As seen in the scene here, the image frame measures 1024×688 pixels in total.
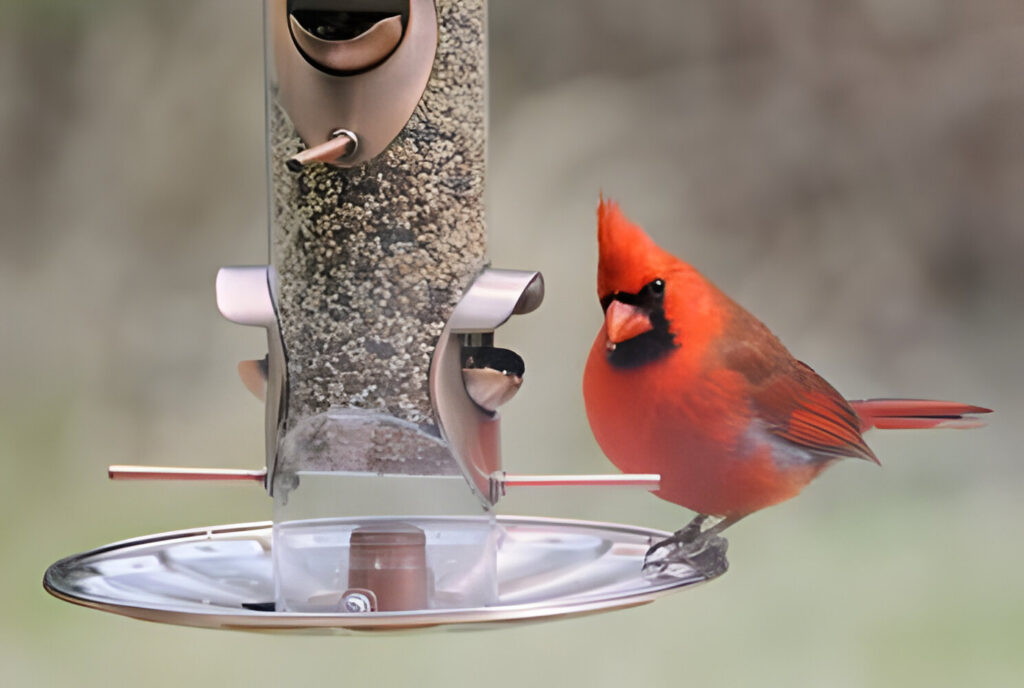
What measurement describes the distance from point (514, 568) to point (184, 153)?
2.63m

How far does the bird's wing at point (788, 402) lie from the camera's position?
1969 mm

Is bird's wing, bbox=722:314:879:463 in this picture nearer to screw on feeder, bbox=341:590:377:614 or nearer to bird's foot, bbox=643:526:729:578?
bird's foot, bbox=643:526:729:578

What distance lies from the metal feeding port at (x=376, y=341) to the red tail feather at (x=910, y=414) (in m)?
0.74

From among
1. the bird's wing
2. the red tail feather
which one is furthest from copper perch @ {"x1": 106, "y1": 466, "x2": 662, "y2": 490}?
the red tail feather

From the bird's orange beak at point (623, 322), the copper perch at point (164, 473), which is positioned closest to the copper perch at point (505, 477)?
the copper perch at point (164, 473)

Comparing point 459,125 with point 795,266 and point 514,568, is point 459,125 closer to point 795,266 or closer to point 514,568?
point 514,568

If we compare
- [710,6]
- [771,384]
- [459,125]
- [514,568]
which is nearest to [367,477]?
[514,568]

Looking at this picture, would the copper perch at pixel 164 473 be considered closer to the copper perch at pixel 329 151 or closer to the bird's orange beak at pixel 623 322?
the copper perch at pixel 329 151

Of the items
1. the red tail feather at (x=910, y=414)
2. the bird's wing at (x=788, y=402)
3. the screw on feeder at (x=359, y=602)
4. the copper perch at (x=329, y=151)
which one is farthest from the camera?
the red tail feather at (x=910, y=414)

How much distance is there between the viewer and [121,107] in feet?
13.0

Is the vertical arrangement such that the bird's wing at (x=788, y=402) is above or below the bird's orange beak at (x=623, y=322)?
below

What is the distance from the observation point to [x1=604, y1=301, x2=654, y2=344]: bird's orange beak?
69.2 inches

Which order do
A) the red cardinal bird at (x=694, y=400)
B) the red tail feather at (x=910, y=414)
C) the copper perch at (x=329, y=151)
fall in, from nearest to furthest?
the copper perch at (x=329, y=151)
the red cardinal bird at (x=694, y=400)
the red tail feather at (x=910, y=414)

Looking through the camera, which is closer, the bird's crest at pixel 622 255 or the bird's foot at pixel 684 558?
the bird's foot at pixel 684 558
